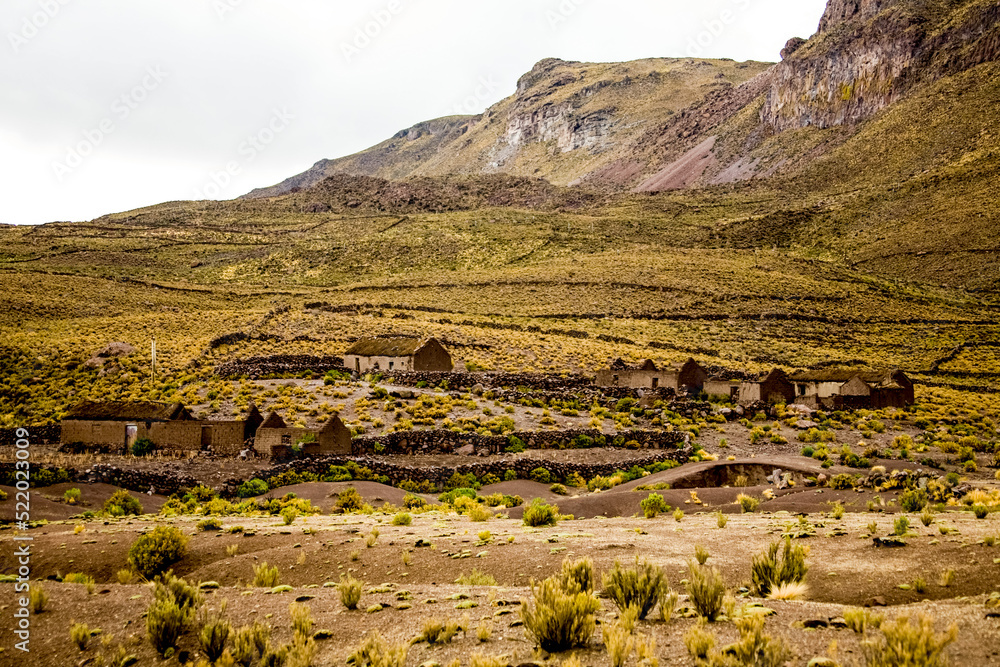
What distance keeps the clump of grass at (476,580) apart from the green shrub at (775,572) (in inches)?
134

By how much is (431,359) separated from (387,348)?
3014 mm

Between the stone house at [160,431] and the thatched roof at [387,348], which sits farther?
the thatched roof at [387,348]

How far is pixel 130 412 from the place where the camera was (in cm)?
2764

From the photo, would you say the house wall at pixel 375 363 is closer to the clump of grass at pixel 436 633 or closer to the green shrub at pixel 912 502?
the green shrub at pixel 912 502

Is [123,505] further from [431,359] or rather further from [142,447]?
[431,359]

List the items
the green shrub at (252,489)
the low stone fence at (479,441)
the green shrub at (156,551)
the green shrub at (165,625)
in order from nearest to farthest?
1. the green shrub at (165,625)
2. the green shrub at (156,551)
3. the green shrub at (252,489)
4. the low stone fence at (479,441)

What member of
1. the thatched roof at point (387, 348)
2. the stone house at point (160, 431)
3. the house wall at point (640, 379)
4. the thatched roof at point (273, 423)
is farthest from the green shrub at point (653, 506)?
the thatched roof at point (387, 348)

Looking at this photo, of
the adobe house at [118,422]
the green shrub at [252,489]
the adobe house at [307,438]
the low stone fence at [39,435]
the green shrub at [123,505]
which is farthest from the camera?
the low stone fence at [39,435]

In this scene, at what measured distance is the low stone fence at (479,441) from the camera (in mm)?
27516

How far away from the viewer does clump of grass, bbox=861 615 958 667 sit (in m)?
5.57

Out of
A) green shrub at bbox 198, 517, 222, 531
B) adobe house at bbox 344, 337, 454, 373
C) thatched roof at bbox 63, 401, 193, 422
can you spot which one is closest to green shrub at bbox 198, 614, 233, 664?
green shrub at bbox 198, 517, 222, 531

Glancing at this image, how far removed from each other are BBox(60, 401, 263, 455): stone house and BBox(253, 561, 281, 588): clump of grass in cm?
1707

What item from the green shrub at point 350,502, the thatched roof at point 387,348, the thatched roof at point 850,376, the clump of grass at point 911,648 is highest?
the thatched roof at point 387,348

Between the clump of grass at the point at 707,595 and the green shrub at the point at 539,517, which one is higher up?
the clump of grass at the point at 707,595
